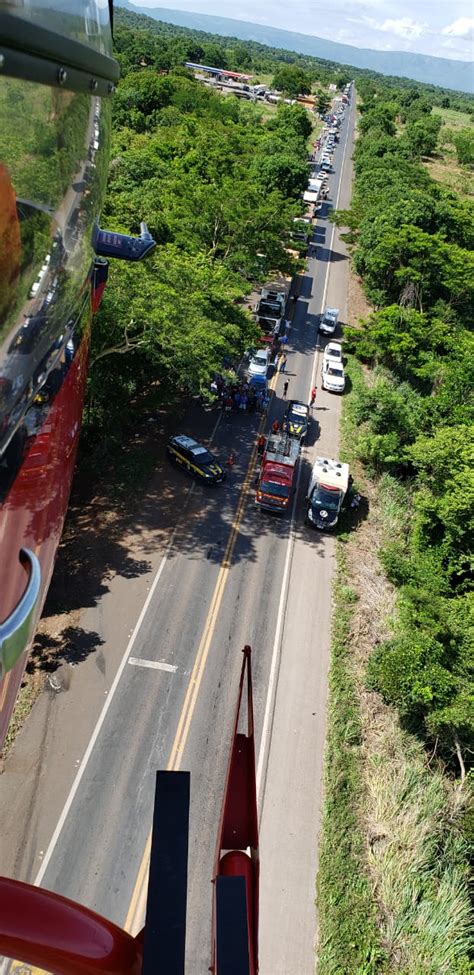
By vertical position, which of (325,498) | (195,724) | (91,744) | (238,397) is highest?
(238,397)

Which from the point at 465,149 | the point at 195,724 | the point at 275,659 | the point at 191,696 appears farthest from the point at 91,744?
the point at 465,149

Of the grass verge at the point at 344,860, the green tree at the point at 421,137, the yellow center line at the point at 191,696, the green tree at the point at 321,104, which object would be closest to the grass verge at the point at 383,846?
the grass verge at the point at 344,860

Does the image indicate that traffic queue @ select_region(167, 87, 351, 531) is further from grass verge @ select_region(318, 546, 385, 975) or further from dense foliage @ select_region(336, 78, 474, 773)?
grass verge @ select_region(318, 546, 385, 975)

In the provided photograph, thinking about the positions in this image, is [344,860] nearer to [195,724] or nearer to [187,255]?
[195,724]

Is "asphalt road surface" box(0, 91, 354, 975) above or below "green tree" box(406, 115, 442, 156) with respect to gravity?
below

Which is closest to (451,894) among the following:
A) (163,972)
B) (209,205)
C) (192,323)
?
(163,972)

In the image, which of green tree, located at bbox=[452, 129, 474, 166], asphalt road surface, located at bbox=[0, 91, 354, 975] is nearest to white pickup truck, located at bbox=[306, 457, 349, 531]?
asphalt road surface, located at bbox=[0, 91, 354, 975]
